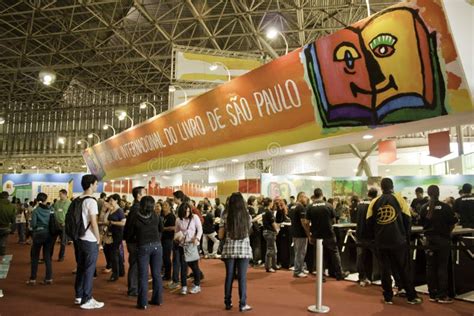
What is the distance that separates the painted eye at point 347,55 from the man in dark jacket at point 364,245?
7.67ft

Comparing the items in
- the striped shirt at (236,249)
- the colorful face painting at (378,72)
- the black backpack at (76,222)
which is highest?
the colorful face painting at (378,72)

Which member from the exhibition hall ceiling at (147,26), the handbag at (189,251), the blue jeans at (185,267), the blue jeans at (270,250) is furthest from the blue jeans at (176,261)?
the exhibition hall ceiling at (147,26)

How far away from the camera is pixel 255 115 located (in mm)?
6992

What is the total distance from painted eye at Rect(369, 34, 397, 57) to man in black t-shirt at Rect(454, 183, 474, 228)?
442 cm

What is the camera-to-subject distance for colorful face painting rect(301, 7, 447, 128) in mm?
4293

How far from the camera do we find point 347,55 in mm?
4984

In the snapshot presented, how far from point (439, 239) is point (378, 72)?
254 cm

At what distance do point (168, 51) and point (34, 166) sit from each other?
18628 mm

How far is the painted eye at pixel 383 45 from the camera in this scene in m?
4.51

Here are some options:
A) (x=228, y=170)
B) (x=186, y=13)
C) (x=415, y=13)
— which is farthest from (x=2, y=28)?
(x=415, y=13)

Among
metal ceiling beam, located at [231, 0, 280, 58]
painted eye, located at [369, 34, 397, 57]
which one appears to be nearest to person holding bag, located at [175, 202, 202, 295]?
painted eye, located at [369, 34, 397, 57]

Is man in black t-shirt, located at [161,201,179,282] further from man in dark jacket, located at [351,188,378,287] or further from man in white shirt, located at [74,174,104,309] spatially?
man in dark jacket, located at [351,188,378,287]

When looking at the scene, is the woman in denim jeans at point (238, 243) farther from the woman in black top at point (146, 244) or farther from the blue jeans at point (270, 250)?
the blue jeans at point (270, 250)

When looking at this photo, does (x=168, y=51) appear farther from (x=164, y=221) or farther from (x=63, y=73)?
(x=164, y=221)
